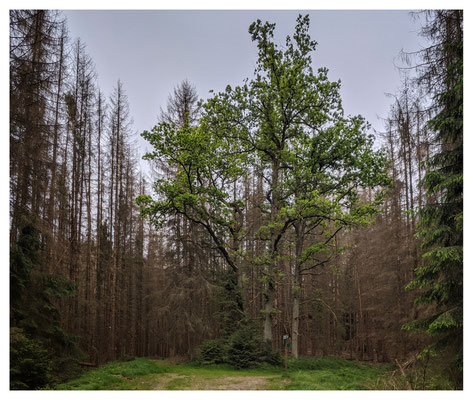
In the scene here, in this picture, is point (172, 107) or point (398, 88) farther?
point (172, 107)

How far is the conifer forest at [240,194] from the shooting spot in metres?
7.68

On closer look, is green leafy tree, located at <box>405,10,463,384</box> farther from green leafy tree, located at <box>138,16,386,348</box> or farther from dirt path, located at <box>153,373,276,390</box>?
green leafy tree, located at <box>138,16,386,348</box>

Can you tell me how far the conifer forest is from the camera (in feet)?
25.2

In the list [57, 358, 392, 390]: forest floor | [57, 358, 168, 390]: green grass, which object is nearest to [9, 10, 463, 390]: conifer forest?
[57, 358, 168, 390]: green grass

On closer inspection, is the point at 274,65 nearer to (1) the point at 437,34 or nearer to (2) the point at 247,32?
(2) the point at 247,32

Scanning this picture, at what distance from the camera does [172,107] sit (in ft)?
64.5

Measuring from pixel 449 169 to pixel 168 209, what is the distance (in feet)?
31.9

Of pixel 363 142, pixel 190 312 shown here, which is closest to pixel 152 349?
pixel 190 312

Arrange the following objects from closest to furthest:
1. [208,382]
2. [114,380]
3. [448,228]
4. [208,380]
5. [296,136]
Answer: [448,228] → [114,380] → [208,382] → [208,380] → [296,136]

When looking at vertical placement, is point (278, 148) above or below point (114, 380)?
above

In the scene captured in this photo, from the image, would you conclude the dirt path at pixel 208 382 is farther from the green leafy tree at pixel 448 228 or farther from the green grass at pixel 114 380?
the green leafy tree at pixel 448 228

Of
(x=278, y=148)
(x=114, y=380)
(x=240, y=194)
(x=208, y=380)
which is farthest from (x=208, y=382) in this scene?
(x=240, y=194)

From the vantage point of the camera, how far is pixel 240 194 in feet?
76.9

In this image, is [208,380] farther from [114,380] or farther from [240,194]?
[240,194]
